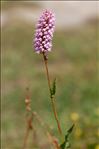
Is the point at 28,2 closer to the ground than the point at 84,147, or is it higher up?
higher up

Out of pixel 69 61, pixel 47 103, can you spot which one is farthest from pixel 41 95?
pixel 69 61

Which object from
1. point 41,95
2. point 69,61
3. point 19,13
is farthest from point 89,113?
point 19,13

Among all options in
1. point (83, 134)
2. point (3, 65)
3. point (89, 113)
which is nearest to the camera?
point (83, 134)

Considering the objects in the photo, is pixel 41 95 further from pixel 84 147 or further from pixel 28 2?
pixel 28 2

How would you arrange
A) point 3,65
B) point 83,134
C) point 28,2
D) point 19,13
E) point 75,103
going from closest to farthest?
point 83,134
point 75,103
point 3,65
point 19,13
point 28,2

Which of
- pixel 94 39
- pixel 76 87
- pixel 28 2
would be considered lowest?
pixel 76 87

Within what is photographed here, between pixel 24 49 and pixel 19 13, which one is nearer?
pixel 24 49

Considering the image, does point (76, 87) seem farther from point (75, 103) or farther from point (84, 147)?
point (84, 147)
